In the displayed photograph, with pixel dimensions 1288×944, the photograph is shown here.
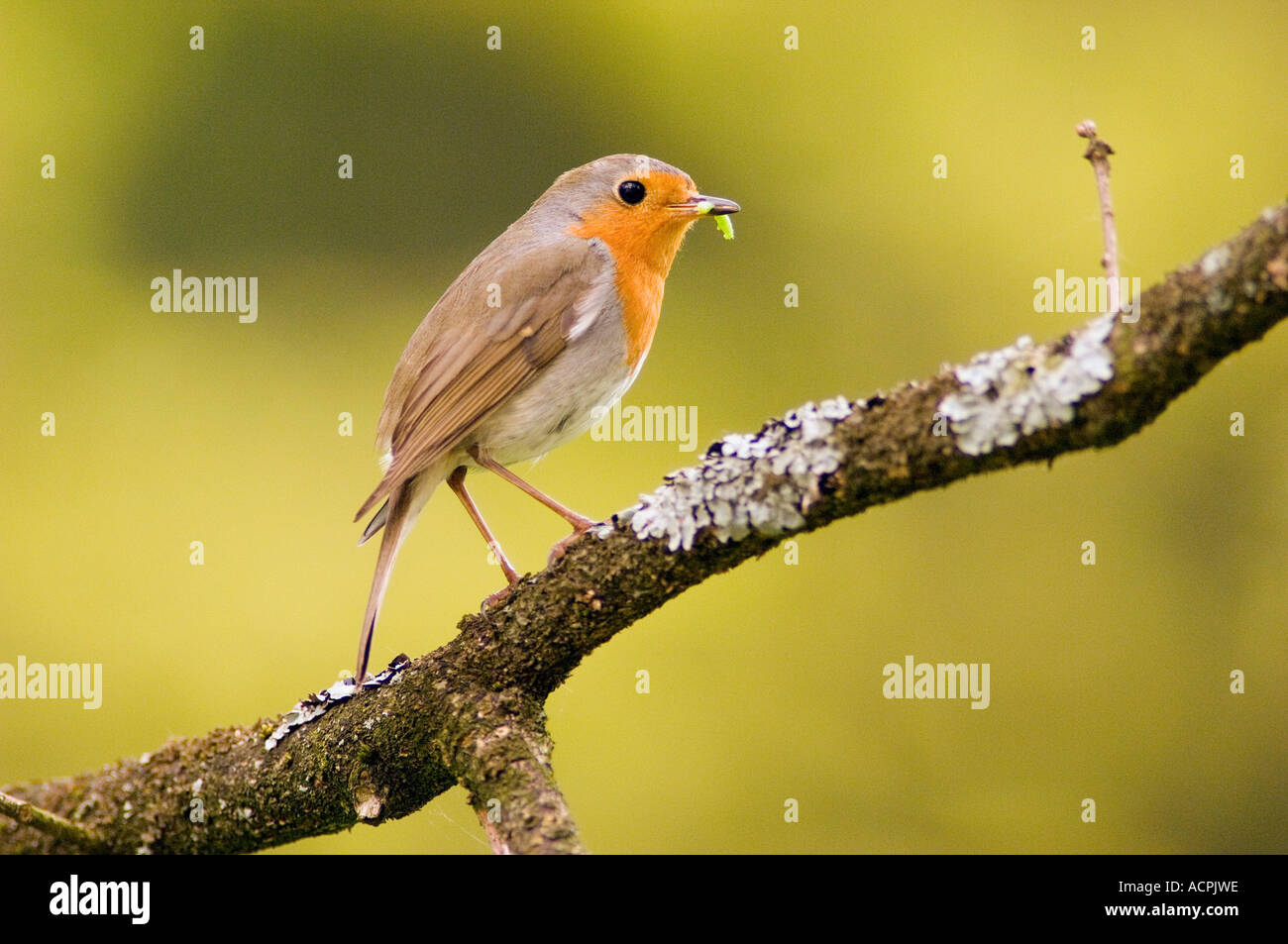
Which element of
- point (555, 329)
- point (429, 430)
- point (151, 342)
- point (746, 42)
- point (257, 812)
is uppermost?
point (746, 42)

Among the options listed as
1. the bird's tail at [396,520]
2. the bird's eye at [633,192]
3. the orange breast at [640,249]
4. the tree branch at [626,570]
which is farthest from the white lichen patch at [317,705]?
the bird's eye at [633,192]

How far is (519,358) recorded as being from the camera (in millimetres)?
4520

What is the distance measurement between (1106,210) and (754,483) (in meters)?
0.86

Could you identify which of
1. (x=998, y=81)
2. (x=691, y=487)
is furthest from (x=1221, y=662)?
(x=691, y=487)

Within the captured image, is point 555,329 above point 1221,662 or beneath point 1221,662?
above

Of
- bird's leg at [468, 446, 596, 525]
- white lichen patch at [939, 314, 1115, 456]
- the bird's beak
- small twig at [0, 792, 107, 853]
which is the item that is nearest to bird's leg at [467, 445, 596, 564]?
bird's leg at [468, 446, 596, 525]

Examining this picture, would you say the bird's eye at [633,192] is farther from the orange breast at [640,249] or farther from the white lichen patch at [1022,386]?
the white lichen patch at [1022,386]

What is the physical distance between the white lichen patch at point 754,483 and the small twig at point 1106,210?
1.78 ft

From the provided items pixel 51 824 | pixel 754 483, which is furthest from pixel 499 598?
pixel 51 824

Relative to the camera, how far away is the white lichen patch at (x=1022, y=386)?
222 cm

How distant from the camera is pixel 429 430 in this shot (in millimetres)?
4398

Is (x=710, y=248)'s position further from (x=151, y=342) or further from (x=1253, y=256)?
(x=1253, y=256)

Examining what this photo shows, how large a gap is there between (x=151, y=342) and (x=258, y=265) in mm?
767

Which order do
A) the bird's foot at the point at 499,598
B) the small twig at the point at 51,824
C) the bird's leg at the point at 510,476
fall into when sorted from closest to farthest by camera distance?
the small twig at the point at 51,824, the bird's foot at the point at 499,598, the bird's leg at the point at 510,476
